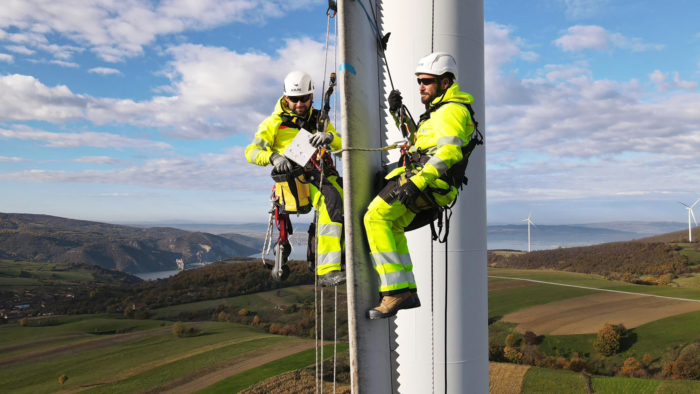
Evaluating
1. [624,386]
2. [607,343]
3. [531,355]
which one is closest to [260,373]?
[531,355]

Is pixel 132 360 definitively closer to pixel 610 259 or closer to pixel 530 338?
pixel 530 338

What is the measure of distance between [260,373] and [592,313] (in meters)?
41.1

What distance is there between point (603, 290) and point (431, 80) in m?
74.0

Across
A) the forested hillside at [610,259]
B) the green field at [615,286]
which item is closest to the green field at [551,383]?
the green field at [615,286]

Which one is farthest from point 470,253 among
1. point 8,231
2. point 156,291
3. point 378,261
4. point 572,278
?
point 8,231

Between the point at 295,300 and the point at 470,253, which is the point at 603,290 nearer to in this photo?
the point at 295,300

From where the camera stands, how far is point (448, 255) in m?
8.88

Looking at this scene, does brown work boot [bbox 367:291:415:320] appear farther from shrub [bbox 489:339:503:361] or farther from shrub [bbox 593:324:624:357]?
shrub [bbox 593:324:624:357]

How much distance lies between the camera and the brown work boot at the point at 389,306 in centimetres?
396

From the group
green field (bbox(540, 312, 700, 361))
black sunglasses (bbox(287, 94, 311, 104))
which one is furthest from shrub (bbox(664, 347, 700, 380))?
black sunglasses (bbox(287, 94, 311, 104))

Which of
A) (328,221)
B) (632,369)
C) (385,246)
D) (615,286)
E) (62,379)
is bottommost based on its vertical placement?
(62,379)

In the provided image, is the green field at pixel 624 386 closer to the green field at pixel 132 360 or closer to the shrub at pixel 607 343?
the shrub at pixel 607 343

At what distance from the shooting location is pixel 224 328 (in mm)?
63594

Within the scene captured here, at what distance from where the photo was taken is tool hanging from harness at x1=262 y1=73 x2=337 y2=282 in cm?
527
